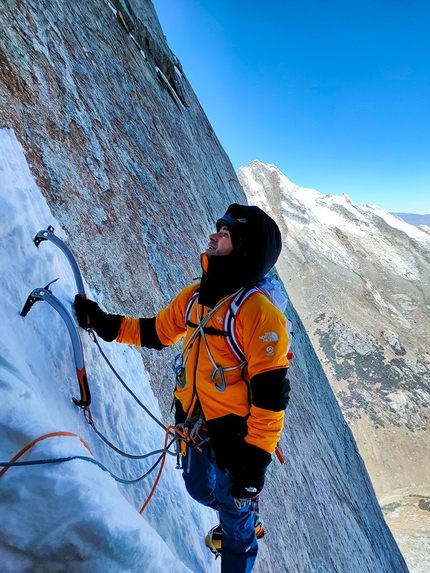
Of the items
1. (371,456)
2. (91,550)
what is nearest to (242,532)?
(91,550)

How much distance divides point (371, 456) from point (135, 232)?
188 feet

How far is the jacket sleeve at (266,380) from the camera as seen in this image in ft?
7.91

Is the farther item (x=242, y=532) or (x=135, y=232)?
(x=135, y=232)

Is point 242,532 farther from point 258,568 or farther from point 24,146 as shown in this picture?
point 24,146

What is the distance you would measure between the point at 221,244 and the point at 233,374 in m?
1.12

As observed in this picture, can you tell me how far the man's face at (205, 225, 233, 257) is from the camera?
288 centimetres

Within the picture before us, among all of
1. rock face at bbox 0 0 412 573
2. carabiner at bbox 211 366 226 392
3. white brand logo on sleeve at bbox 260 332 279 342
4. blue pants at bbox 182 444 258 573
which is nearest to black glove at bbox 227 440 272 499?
blue pants at bbox 182 444 258 573

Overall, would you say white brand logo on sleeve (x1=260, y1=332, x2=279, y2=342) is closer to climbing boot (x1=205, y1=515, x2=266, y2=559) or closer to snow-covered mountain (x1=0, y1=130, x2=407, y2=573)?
snow-covered mountain (x1=0, y1=130, x2=407, y2=573)

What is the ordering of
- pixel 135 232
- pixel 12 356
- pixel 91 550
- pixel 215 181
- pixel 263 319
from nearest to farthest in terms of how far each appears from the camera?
pixel 91 550
pixel 12 356
pixel 263 319
pixel 135 232
pixel 215 181

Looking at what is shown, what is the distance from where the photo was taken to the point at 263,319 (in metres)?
2.51

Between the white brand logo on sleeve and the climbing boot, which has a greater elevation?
the white brand logo on sleeve

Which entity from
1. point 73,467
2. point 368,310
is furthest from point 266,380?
point 368,310

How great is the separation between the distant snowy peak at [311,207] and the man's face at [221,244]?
82214mm

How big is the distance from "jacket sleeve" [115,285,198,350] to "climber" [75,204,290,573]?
0.15 feet
